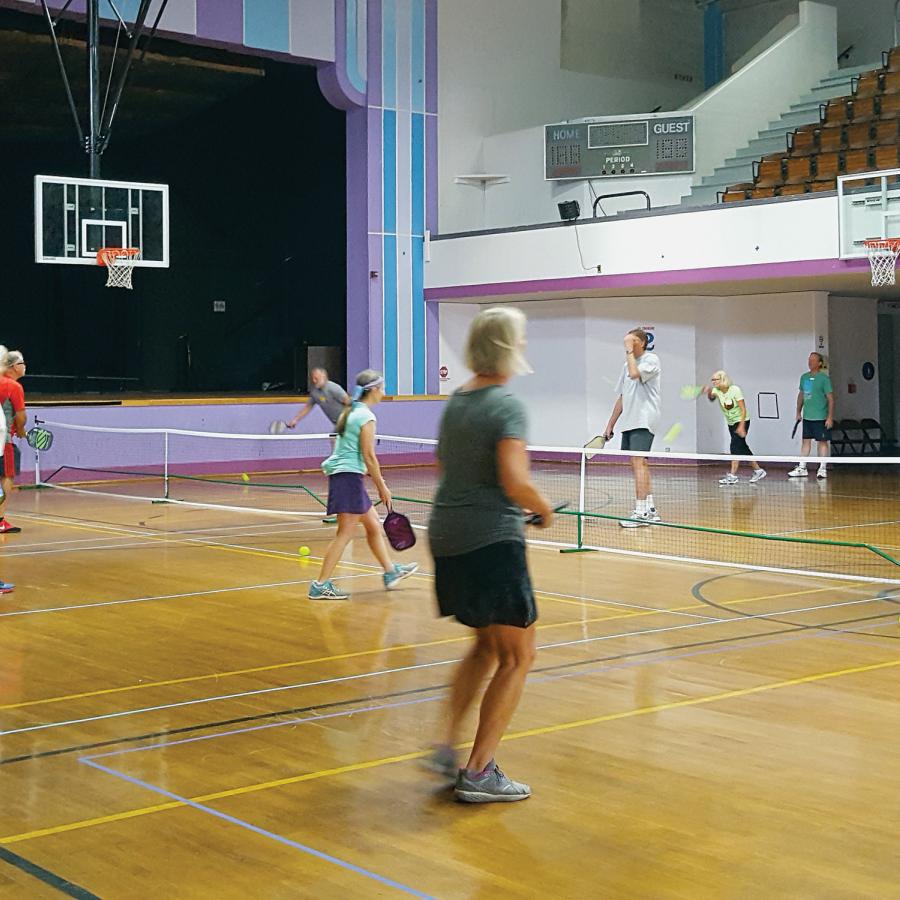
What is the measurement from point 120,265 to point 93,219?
0.77 metres

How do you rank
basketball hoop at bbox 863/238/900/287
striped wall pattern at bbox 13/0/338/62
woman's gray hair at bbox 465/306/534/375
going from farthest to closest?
striped wall pattern at bbox 13/0/338/62, basketball hoop at bbox 863/238/900/287, woman's gray hair at bbox 465/306/534/375

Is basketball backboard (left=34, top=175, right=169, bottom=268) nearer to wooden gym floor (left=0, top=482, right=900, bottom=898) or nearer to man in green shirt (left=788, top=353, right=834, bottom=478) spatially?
wooden gym floor (left=0, top=482, right=900, bottom=898)

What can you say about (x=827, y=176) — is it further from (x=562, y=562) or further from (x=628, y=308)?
(x=562, y=562)

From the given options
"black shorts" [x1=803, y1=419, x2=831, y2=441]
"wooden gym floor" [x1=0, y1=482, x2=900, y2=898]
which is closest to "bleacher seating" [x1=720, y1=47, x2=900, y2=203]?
"black shorts" [x1=803, y1=419, x2=831, y2=441]

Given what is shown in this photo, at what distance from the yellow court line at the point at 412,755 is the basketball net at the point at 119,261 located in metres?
14.8

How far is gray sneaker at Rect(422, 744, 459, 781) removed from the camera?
5.38 meters

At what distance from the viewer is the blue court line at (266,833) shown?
430 cm

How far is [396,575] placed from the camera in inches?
415

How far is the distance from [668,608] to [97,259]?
12.9 m

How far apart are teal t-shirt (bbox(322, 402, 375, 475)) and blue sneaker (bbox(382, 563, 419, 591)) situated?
988 mm

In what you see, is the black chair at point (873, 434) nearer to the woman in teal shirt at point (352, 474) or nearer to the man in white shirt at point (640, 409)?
the man in white shirt at point (640, 409)

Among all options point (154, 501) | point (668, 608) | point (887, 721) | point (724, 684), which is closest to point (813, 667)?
point (724, 684)

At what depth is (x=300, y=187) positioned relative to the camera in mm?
28672

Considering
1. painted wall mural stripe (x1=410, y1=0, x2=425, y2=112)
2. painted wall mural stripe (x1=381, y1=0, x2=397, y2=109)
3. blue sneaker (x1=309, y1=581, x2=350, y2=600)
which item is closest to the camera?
blue sneaker (x1=309, y1=581, x2=350, y2=600)
